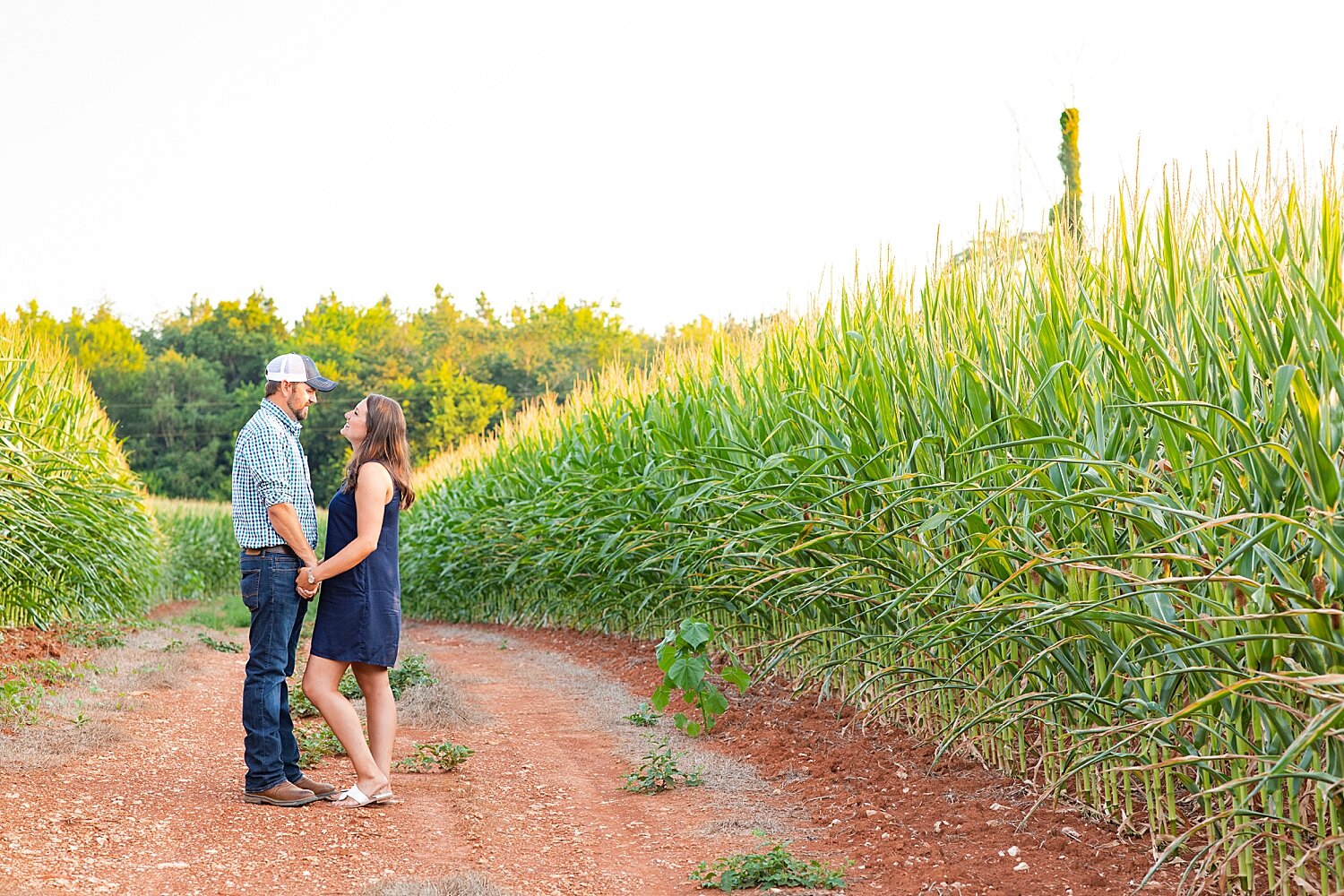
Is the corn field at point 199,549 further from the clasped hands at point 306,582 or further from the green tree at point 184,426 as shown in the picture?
the clasped hands at point 306,582

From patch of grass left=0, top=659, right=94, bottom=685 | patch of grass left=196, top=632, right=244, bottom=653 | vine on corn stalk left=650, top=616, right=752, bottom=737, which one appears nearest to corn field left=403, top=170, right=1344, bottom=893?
vine on corn stalk left=650, top=616, right=752, bottom=737

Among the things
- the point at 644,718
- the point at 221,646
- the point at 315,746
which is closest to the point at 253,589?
the point at 315,746

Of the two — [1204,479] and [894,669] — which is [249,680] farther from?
[1204,479]

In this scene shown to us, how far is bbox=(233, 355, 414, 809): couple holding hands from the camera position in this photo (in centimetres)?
A: 437

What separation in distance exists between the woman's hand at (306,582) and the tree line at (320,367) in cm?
3522

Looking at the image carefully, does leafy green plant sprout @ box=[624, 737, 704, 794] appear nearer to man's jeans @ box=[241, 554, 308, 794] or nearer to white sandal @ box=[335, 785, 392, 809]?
white sandal @ box=[335, 785, 392, 809]

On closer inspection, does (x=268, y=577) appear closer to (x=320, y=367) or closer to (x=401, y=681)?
(x=401, y=681)

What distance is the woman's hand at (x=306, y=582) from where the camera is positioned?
4.38 meters

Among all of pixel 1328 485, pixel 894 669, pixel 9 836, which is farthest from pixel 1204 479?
pixel 9 836

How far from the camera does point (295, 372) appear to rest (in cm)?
462

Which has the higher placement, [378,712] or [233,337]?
[233,337]

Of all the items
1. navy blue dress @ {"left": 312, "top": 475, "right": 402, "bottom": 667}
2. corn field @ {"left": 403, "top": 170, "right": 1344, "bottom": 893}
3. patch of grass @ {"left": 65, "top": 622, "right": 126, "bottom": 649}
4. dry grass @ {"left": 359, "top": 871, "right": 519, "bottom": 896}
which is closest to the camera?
corn field @ {"left": 403, "top": 170, "right": 1344, "bottom": 893}

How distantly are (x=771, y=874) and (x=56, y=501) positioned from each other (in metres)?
7.29

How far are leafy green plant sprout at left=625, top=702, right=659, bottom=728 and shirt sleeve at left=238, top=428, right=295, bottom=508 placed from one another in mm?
2754
